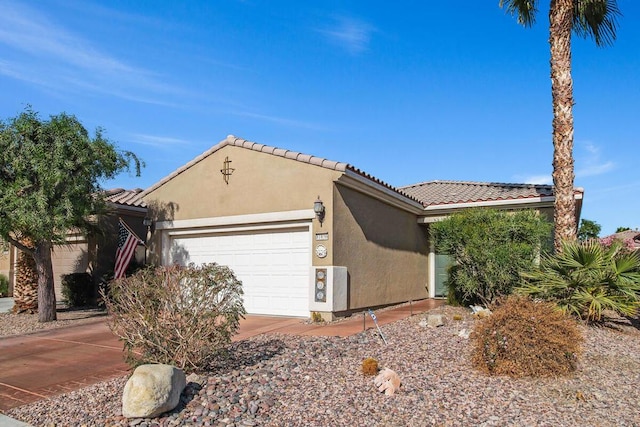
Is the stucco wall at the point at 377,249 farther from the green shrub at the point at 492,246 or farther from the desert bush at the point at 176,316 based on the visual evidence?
the desert bush at the point at 176,316

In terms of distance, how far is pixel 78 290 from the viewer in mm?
15109

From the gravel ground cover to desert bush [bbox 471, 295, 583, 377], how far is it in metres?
0.17

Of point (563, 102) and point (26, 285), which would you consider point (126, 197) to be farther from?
point (563, 102)

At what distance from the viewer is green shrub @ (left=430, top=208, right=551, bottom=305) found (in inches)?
439

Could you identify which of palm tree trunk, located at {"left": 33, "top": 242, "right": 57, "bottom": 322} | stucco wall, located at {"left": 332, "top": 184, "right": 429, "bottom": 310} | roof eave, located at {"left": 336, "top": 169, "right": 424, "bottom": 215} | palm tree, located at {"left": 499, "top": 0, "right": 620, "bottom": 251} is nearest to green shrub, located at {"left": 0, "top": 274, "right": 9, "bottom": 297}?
palm tree trunk, located at {"left": 33, "top": 242, "right": 57, "bottom": 322}

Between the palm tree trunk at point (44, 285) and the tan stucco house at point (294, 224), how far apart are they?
111 inches

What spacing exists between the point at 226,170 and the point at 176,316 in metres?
7.13

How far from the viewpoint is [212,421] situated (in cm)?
498

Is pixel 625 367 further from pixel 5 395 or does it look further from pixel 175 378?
pixel 5 395

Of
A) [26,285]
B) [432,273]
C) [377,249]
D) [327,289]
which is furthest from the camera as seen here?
[432,273]

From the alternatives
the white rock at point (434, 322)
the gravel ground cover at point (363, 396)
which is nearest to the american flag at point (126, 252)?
the gravel ground cover at point (363, 396)

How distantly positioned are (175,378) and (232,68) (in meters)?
10.1

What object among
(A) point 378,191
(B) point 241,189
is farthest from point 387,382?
(B) point 241,189

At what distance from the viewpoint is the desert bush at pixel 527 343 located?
6242 mm
